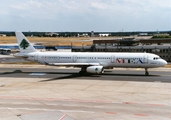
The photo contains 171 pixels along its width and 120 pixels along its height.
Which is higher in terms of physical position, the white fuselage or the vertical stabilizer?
the vertical stabilizer

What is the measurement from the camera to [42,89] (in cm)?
3678

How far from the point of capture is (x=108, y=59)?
5016 centimetres

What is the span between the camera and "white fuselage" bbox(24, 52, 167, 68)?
48550 millimetres

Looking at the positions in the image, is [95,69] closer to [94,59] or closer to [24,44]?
[94,59]

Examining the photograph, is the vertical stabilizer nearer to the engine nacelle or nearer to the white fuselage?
the white fuselage

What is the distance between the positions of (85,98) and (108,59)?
20.1 m

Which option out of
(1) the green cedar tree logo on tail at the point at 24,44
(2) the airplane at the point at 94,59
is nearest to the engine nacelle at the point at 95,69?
(2) the airplane at the point at 94,59

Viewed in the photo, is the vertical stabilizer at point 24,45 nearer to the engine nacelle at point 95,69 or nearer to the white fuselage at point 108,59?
the white fuselage at point 108,59

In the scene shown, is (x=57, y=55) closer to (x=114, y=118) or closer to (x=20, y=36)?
(x=20, y=36)

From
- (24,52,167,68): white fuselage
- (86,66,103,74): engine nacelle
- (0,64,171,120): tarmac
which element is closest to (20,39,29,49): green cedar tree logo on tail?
(24,52,167,68): white fuselage

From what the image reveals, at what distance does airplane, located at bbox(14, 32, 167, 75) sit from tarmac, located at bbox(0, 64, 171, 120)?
12.7 ft

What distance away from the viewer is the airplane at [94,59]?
48.5m

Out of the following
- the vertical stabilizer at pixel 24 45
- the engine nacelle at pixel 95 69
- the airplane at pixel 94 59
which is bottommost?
the engine nacelle at pixel 95 69

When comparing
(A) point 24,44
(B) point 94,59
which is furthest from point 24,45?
(B) point 94,59
